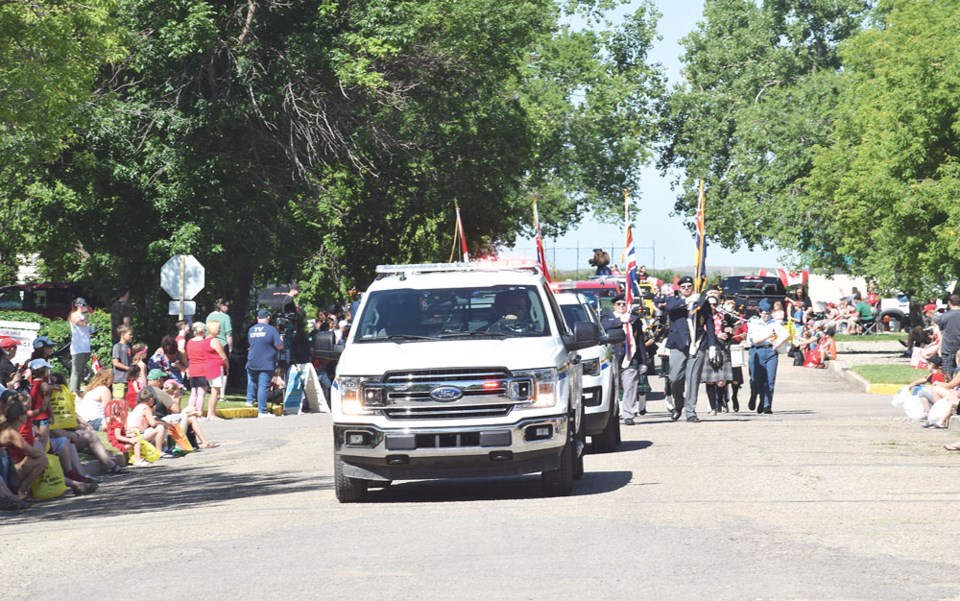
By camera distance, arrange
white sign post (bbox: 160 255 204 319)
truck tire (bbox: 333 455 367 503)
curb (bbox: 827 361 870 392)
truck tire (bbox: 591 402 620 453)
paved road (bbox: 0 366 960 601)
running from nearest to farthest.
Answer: paved road (bbox: 0 366 960 601) → truck tire (bbox: 333 455 367 503) → truck tire (bbox: 591 402 620 453) → white sign post (bbox: 160 255 204 319) → curb (bbox: 827 361 870 392)

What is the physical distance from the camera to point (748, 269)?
4328 inches

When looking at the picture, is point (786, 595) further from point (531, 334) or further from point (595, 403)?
→ point (595, 403)

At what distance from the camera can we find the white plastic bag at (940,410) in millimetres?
22625

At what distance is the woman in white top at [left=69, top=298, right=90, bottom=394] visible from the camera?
29.3 metres

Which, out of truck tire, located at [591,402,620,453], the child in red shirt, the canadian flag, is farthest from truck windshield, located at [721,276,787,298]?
the child in red shirt

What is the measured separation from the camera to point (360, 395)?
1391 cm

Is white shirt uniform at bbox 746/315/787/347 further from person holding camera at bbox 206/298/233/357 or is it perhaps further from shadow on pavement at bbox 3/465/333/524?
shadow on pavement at bbox 3/465/333/524

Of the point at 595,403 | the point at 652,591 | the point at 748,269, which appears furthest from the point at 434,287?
the point at 748,269

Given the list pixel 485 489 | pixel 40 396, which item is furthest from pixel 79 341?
pixel 485 489

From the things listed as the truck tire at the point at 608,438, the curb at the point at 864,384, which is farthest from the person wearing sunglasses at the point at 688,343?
the curb at the point at 864,384

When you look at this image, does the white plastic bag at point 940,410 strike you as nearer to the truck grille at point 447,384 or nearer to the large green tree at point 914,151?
the truck grille at point 447,384

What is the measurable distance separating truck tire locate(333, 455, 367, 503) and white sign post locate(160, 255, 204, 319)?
627 inches

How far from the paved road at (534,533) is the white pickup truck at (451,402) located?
36 centimetres

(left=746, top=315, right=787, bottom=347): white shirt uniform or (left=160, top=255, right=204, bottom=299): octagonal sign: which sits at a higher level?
(left=160, top=255, right=204, bottom=299): octagonal sign
